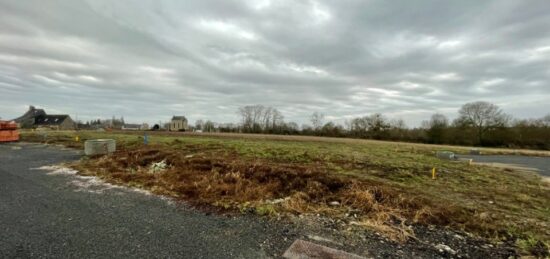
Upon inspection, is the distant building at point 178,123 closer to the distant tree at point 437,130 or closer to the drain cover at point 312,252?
the distant tree at point 437,130

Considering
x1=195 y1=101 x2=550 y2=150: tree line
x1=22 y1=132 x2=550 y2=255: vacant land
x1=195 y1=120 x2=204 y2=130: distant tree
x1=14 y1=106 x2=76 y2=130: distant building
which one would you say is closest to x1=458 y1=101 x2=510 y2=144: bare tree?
x1=195 y1=101 x2=550 y2=150: tree line

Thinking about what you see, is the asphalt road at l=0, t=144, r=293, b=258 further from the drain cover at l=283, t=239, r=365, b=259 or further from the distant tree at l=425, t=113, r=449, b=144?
the distant tree at l=425, t=113, r=449, b=144

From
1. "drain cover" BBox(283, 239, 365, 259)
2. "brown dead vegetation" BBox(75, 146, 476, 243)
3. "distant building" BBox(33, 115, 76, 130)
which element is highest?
"distant building" BBox(33, 115, 76, 130)

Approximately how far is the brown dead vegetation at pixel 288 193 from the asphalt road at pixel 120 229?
0.82 metres

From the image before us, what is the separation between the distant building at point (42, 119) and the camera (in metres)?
78.1

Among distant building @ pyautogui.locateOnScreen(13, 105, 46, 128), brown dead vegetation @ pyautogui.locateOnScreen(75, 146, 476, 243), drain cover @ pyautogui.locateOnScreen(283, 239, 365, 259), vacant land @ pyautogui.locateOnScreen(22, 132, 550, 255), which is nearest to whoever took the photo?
drain cover @ pyautogui.locateOnScreen(283, 239, 365, 259)

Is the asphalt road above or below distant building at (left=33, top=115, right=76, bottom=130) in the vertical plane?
below

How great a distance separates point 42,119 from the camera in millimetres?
81062

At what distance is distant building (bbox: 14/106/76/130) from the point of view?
78.1 m

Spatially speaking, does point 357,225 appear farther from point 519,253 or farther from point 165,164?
point 165,164

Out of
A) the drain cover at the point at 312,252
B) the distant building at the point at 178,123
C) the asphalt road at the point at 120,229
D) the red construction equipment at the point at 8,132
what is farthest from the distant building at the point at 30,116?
the drain cover at the point at 312,252

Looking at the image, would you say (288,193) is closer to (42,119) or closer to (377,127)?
(377,127)

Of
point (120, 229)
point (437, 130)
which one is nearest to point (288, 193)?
point (120, 229)

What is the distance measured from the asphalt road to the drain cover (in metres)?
0.15
